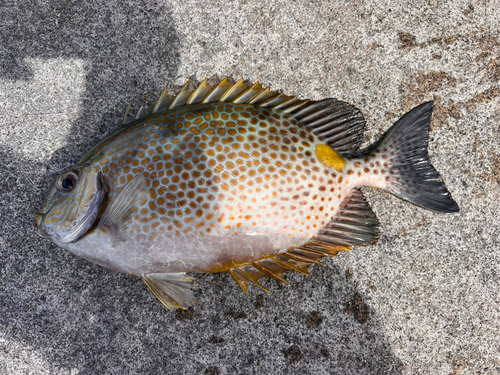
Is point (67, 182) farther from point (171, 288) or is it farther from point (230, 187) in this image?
point (230, 187)

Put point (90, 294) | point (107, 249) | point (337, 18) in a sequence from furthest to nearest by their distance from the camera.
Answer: point (337, 18) → point (90, 294) → point (107, 249)

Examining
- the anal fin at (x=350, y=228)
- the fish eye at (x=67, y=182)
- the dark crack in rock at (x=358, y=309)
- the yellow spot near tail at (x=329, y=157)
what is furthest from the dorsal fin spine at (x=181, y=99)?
the dark crack in rock at (x=358, y=309)

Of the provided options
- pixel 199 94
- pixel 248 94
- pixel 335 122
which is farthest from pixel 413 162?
pixel 199 94

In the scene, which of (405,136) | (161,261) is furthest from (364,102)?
(161,261)

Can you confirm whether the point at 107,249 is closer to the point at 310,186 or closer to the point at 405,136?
the point at 310,186

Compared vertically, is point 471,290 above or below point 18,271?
above

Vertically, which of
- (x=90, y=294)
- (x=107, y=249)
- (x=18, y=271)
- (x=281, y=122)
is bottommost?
(x=18, y=271)

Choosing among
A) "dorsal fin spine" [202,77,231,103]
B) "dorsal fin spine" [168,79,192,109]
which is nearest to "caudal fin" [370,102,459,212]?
"dorsal fin spine" [202,77,231,103]
